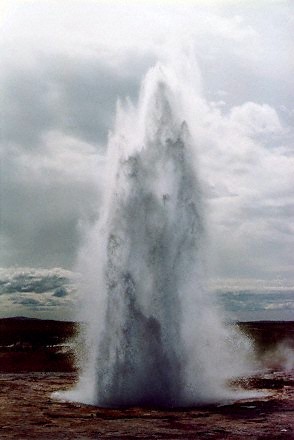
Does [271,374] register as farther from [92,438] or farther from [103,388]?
[92,438]

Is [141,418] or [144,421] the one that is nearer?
[144,421]

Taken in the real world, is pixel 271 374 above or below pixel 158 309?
below

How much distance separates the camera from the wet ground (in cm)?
1388

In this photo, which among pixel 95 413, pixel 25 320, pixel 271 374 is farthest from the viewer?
pixel 25 320

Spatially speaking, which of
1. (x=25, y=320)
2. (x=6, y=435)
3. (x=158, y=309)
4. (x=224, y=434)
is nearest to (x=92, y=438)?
(x=6, y=435)

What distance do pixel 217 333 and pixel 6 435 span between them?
1236 centimetres

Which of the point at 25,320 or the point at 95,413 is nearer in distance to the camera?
the point at 95,413

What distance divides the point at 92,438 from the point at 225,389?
37.5ft

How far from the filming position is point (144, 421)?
52.0 feet

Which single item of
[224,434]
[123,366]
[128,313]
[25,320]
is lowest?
[224,434]

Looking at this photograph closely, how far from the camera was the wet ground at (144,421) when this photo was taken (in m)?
13.9

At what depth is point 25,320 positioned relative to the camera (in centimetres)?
9706

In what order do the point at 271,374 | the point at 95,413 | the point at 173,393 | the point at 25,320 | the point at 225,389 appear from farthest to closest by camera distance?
the point at 25,320, the point at 271,374, the point at 225,389, the point at 173,393, the point at 95,413

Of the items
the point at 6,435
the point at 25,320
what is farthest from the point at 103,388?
the point at 25,320
